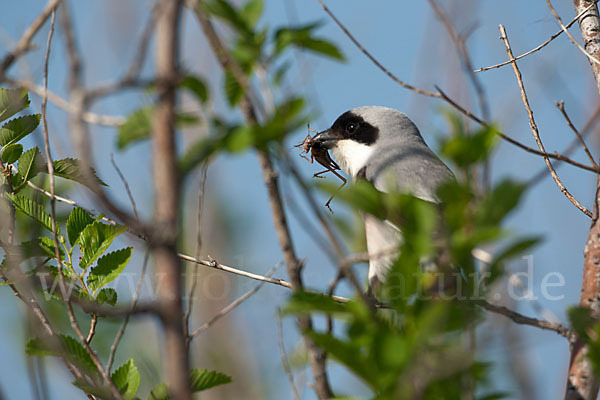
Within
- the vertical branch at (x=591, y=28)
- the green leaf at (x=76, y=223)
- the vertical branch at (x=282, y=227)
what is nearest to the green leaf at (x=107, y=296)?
the green leaf at (x=76, y=223)

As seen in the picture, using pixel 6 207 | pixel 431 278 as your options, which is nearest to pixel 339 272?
pixel 431 278

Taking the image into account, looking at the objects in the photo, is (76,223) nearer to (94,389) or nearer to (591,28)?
(94,389)

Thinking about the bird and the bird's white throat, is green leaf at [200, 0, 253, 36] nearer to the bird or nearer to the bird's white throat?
the bird

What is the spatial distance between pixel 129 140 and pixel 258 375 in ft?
20.3

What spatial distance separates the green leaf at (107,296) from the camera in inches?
88.9

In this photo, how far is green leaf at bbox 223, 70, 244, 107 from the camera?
4.77 ft

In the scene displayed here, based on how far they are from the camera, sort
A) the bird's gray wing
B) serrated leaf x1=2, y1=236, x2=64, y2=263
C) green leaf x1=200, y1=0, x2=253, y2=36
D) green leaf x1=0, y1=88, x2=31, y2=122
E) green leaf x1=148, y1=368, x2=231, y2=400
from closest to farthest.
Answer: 1. green leaf x1=200, y1=0, x2=253, y2=36
2. green leaf x1=148, y1=368, x2=231, y2=400
3. serrated leaf x1=2, y1=236, x2=64, y2=263
4. green leaf x1=0, y1=88, x2=31, y2=122
5. the bird's gray wing

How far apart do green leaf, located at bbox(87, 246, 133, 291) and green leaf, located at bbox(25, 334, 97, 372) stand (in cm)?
35

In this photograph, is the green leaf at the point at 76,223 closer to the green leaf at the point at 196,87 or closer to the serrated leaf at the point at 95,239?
the serrated leaf at the point at 95,239

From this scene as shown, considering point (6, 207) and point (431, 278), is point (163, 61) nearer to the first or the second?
point (431, 278)

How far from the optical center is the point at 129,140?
53.2 inches

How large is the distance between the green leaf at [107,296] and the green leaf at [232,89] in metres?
1.06

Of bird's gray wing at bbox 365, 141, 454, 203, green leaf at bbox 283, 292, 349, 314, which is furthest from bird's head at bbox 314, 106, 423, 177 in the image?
green leaf at bbox 283, 292, 349, 314

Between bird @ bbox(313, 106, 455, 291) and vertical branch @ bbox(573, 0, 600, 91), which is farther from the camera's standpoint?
bird @ bbox(313, 106, 455, 291)
